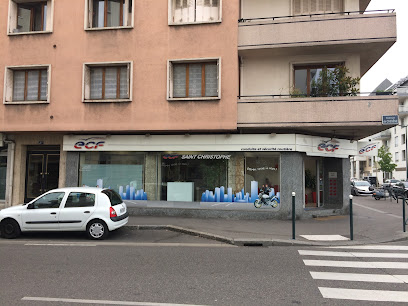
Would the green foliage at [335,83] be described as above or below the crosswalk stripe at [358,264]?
above

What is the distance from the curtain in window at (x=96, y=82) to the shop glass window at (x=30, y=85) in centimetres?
211

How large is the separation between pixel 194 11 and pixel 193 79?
9.04ft

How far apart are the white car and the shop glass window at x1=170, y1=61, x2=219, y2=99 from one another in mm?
5282

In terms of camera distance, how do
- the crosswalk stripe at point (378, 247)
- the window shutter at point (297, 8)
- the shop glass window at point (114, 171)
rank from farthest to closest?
the shop glass window at point (114, 171)
the window shutter at point (297, 8)
the crosswalk stripe at point (378, 247)

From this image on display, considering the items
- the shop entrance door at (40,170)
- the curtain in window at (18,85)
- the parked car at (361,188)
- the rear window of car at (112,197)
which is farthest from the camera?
the parked car at (361,188)

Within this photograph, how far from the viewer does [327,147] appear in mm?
12648

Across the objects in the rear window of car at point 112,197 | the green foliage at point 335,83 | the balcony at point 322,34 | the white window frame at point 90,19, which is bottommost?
the rear window of car at point 112,197

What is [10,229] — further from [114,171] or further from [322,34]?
[322,34]

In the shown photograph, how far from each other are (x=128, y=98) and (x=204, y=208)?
5408 mm

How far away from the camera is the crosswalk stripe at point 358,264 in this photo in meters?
6.15

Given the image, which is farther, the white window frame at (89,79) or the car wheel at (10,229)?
the white window frame at (89,79)

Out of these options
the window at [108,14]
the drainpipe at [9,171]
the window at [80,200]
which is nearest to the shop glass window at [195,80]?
the window at [108,14]

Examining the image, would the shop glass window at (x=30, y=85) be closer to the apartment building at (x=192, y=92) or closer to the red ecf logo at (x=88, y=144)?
the apartment building at (x=192, y=92)

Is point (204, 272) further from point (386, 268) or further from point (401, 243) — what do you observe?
point (401, 243)
